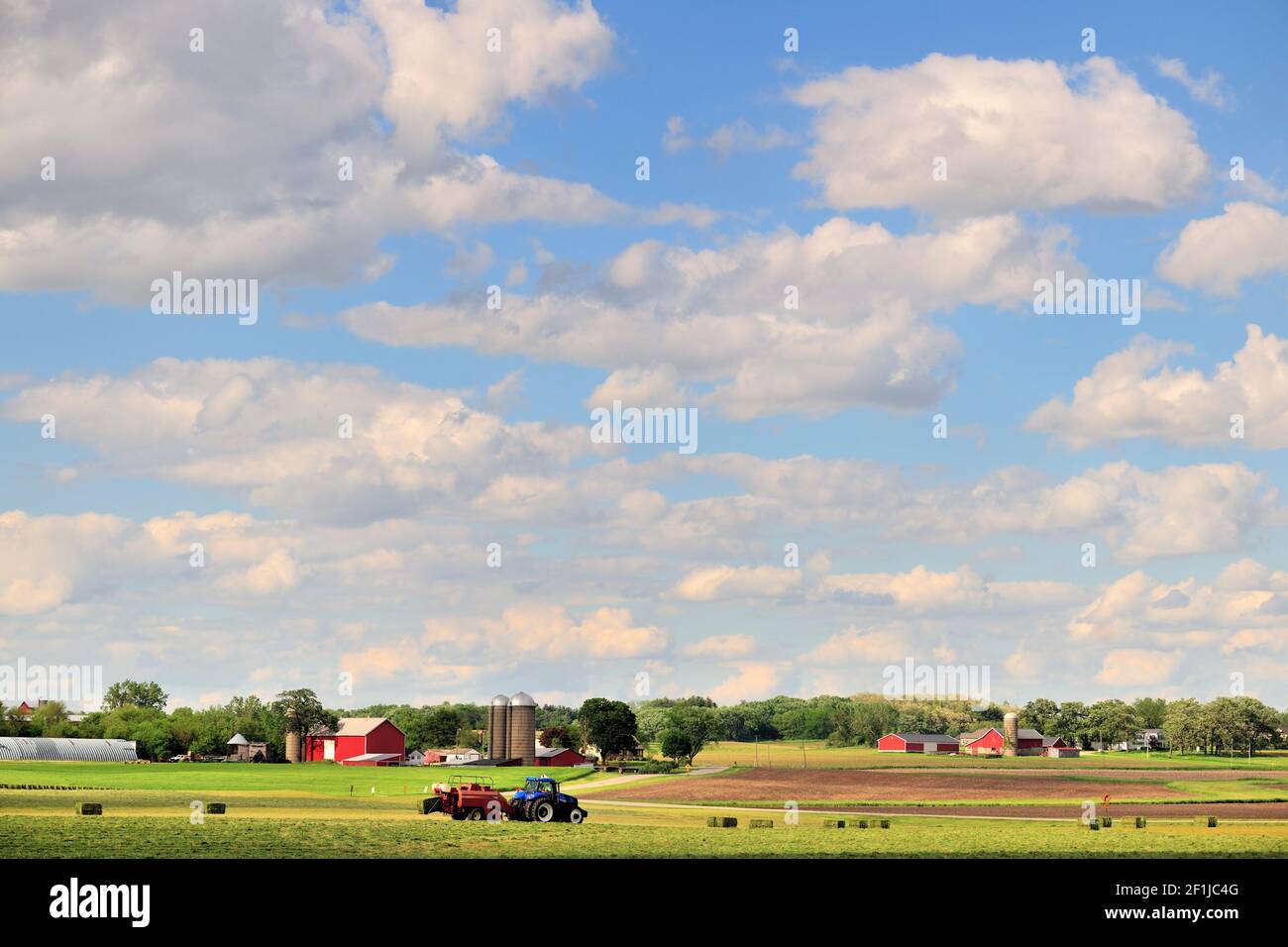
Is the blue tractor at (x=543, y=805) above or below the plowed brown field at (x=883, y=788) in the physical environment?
above

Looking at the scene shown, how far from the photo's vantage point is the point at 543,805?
224 feet

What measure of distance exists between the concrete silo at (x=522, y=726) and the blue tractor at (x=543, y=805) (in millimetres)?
127300

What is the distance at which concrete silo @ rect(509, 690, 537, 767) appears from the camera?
195750mm

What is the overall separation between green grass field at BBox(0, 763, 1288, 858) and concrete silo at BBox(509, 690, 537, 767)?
97.4 m

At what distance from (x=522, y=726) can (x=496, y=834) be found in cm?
13855

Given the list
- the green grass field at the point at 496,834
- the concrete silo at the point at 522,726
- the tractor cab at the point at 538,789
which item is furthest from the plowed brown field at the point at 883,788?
the concrete silo at the point at 522,726

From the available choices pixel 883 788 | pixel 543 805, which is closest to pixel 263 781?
pixel 883 788

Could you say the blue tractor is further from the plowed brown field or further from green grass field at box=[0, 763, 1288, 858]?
the plowed brown field

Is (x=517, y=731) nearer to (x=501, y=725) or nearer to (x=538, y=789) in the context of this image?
(x=501, y=725)

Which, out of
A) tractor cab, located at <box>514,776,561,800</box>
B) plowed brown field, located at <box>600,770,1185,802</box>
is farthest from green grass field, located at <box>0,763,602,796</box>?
tractor cab, located at <box>514,776,561,800</box>

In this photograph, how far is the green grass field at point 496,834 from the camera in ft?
170

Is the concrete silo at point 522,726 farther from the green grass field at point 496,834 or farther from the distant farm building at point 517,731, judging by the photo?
the green grass field at point 496,834
